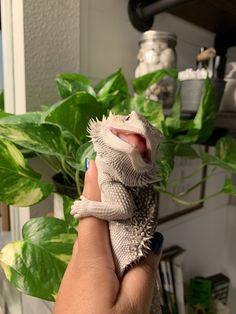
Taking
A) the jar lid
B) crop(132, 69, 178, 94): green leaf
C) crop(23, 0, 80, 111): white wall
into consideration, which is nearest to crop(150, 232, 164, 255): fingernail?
crop(132, 69, 178, 94): green leaf

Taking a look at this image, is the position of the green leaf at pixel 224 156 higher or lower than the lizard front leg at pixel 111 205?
higher

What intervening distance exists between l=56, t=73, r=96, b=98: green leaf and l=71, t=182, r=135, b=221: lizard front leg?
10.0 inches

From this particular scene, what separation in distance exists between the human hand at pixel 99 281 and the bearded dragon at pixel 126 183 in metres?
0.01

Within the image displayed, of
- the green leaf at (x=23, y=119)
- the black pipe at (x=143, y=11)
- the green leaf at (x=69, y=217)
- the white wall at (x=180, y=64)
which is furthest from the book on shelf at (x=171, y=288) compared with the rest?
the black pipe at (x=143, y=11)

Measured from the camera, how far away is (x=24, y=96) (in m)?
0.68

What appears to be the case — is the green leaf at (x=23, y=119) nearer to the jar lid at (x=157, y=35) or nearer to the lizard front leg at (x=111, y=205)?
the lizard front leg at (x=111, y=205)

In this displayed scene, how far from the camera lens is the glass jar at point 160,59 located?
2.54ft

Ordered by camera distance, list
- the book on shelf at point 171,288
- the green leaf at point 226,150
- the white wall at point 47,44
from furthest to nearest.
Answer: the book on shelf at point 171,288, the white wall at point 47,44, the green leaf at point 226,150

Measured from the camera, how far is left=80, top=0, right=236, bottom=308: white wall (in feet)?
2.60

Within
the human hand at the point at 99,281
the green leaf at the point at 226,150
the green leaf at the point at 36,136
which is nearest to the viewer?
the human hand at the point at 99,281

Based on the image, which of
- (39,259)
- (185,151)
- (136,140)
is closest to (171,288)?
(185,151)

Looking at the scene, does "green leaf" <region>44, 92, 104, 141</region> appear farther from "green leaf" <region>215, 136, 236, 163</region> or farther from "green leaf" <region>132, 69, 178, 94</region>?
"green leaf" <region>215, 136, 236, 163</region>

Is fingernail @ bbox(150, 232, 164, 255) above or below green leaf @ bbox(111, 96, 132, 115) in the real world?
below

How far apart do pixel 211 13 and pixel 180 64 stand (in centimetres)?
19
